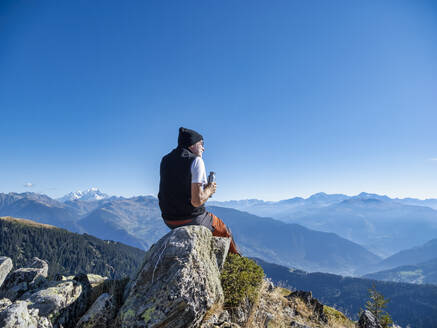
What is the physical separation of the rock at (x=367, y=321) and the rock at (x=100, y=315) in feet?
30.1

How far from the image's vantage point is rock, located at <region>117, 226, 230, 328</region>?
17.9 feet

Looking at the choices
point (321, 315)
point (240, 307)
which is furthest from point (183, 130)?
point (321, 315)

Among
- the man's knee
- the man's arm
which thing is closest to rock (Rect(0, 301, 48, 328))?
the man's arm

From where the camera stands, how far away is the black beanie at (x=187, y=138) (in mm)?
7199

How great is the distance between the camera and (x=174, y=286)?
5.68 meters

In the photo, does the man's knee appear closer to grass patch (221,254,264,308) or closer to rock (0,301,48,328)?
grass patch (221,254,264,308)

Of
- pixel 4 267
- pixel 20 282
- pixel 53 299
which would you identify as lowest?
pixel 4 267

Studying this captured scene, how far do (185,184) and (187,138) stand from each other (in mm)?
1444

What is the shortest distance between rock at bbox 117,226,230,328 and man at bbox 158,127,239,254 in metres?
0.71

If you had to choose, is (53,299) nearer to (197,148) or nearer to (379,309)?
(197,148)

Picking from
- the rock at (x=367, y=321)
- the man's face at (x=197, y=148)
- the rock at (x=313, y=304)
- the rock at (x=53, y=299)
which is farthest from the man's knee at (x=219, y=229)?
the rock at (x=367, y=321)

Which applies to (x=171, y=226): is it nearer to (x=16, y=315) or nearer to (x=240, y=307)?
(x=240, y=307)

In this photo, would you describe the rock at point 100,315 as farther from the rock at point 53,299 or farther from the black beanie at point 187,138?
the black beanie at point 187,138

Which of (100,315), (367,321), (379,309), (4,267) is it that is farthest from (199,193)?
(4,267)
